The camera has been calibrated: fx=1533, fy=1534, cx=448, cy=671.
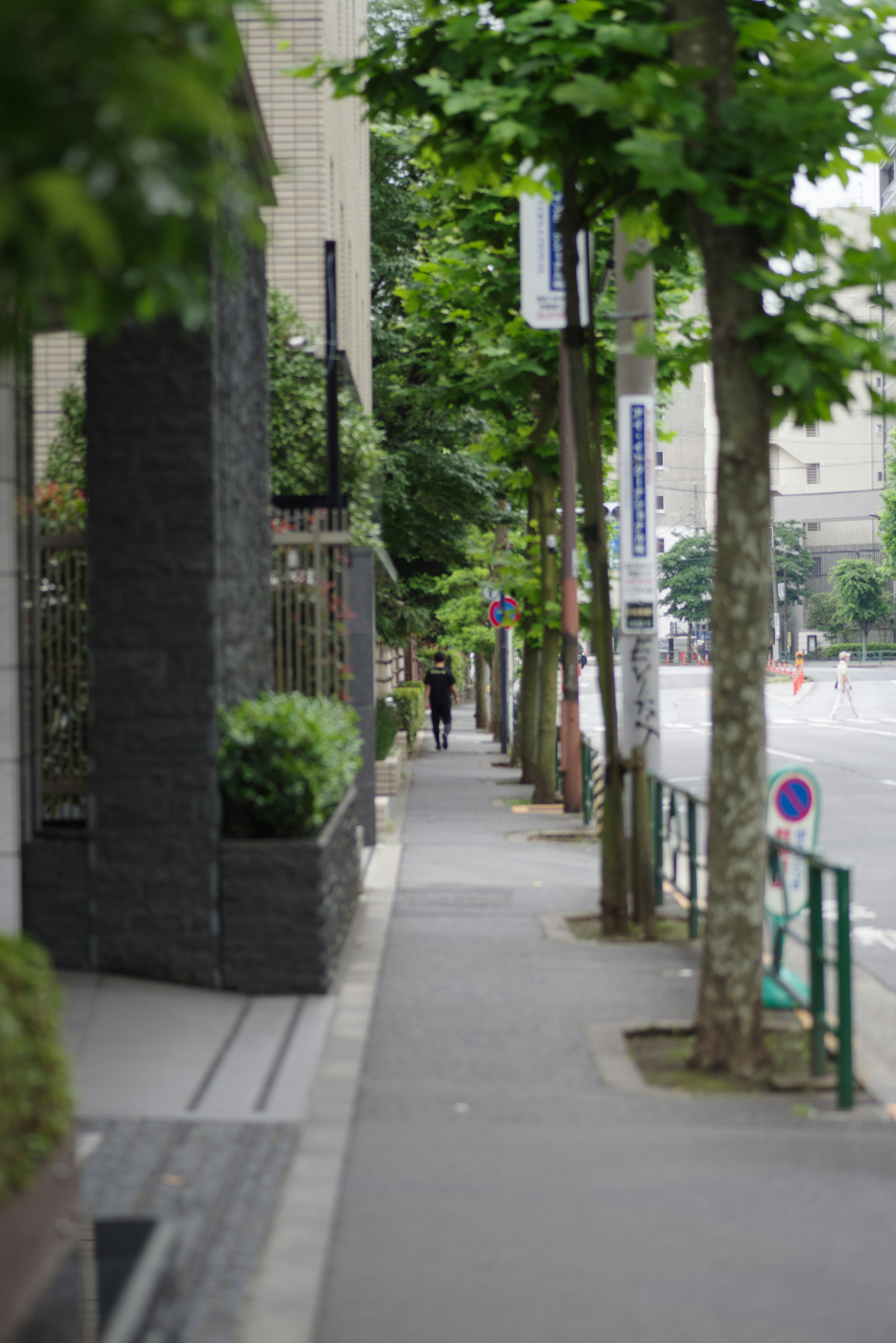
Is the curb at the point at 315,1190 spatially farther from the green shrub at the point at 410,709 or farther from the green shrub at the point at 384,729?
the green shrub at the point at 410,709

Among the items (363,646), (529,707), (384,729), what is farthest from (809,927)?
(529,707)

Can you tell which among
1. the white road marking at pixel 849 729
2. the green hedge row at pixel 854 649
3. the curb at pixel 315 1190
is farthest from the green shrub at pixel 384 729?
the green hedge row at pixel 854 649

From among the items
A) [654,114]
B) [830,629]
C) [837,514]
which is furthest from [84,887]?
[837,514]

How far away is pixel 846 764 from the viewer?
2681 centimetres

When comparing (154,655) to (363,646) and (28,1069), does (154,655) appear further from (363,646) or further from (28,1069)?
(363,646)

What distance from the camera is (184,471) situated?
26.9 ft

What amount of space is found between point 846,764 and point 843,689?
81.6 feet

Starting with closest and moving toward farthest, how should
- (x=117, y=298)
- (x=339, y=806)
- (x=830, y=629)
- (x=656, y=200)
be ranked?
(x=117, y=298)
(x=656, y=200)
(x=339, y=806)
(x=830, y=629)

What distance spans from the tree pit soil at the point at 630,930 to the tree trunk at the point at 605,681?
78mm

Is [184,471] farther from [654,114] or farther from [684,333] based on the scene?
[684,333]

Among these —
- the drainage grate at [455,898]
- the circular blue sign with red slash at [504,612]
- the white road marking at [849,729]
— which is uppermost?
the circular blue sign with red slash at [504,612]

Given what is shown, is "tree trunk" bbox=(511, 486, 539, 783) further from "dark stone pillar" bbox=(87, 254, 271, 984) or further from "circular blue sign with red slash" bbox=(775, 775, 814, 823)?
"dark stone pillar" bbox=(87, 254, 271, 984)

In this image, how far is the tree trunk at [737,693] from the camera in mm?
6953

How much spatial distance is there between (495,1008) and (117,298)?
20.5ft
